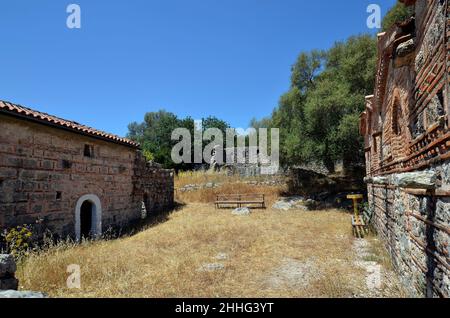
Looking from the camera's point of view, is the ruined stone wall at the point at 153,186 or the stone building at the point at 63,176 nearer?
the stone building at the point at 63,176

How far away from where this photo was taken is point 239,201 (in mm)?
15930

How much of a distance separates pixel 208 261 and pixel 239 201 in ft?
30.2

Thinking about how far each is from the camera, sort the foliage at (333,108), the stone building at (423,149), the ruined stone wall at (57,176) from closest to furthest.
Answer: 1. the stone building at (423,149)
2. the ruined stone wall at (57,176)
3. the foliage at (333,108)

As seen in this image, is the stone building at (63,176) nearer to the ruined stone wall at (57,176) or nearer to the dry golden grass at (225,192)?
the ruined stone wall at (57,176)

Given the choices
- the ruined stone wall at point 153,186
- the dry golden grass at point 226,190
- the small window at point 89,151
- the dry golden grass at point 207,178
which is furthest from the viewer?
the dry golden grass at point 207,178

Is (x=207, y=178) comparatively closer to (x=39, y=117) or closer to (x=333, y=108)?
(x=333, y=108)

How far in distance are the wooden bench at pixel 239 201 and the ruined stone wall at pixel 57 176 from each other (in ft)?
19.7

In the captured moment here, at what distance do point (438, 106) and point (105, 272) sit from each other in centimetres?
665

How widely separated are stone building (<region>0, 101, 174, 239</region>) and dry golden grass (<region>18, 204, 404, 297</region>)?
4.08 ft

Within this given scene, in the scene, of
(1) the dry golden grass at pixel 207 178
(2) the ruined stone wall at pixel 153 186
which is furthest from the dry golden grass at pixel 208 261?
(1) the dry golden grass at pixel 207 178

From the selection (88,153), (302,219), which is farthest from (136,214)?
(302,219)

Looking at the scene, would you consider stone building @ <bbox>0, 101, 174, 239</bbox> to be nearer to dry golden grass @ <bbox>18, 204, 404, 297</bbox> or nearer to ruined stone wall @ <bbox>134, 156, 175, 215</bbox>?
ruined stone wall @ <bbox>134, 156, 175, 215</bbox>

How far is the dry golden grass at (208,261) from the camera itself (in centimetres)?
493

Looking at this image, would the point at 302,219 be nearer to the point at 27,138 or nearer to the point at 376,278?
the point at 376,278
